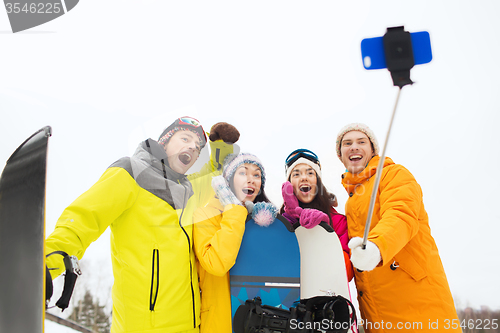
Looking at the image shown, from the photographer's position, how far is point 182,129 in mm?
1751

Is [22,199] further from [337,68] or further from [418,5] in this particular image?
[418,5]

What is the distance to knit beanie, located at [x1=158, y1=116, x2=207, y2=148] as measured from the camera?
1754 millimetres

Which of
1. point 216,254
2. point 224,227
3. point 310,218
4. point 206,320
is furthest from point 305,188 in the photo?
point 206,320

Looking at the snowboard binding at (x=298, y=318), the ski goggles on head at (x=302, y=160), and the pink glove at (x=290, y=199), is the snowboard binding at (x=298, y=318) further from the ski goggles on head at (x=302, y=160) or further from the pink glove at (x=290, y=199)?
the ski goggles on head at (x=302, y=160)

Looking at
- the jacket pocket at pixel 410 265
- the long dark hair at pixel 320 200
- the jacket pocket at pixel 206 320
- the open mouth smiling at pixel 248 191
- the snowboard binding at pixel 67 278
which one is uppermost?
the open mouth smiling at pixel 248 191

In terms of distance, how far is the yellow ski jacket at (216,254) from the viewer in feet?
4.67

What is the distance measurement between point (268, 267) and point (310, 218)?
0.37 metres

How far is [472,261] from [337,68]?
3351mm

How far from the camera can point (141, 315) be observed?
1.38m

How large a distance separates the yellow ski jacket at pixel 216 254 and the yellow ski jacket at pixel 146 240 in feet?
0.21

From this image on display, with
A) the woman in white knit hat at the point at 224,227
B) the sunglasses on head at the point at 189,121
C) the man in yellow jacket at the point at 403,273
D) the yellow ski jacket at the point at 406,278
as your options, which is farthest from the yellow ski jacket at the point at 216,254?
the yellow ski jacket at the point at 406,278

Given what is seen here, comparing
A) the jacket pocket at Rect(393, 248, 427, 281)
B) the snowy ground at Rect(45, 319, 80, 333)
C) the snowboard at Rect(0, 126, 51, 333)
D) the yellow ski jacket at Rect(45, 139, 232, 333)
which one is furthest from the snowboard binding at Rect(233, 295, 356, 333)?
the snowy ground at Rect(45, 319, 80, 333)

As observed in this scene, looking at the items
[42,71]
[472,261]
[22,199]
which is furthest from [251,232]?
[472,261]

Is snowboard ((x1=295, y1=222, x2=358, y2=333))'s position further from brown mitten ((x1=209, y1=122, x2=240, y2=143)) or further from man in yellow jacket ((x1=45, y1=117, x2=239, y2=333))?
brown mitten ((x1=209, y1=122, x2=240, y2=143))
